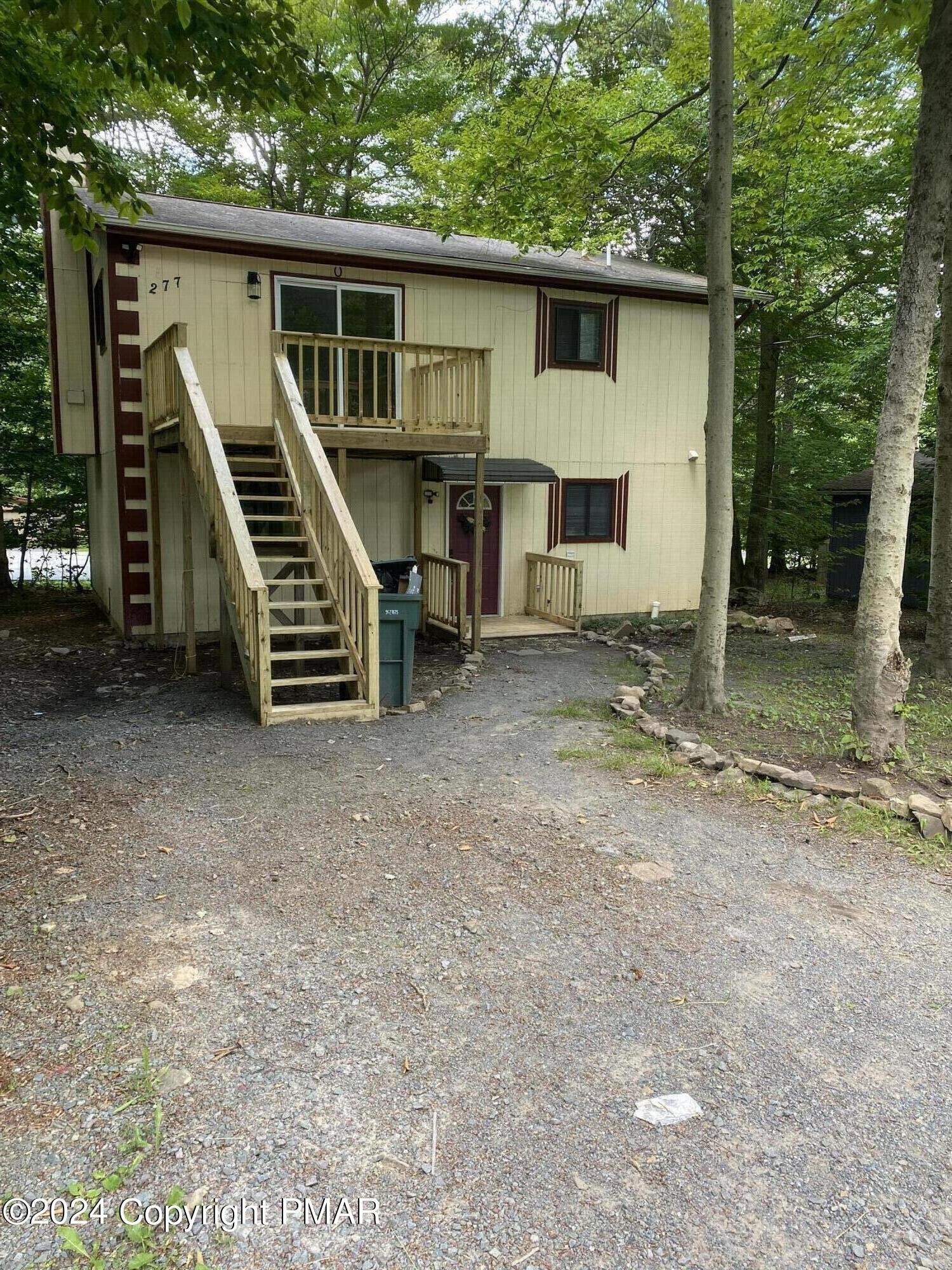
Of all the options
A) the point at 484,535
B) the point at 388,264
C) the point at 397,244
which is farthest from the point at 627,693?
the point at 397,244

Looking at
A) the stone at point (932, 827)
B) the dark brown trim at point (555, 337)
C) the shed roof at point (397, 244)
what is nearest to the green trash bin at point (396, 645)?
the stone at point (932, 827)

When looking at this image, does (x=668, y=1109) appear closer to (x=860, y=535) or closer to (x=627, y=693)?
(x=627, y=693)

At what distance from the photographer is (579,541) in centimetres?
1362

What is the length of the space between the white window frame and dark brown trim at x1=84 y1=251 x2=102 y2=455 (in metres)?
2.89

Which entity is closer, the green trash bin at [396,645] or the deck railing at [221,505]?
the deck railing at [221,505]

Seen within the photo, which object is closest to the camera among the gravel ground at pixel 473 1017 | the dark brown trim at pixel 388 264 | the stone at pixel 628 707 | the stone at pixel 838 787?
the gravel ground at pixel 473 1017

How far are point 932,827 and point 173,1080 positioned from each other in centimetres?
454

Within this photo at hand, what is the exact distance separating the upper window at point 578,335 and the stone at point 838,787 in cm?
876

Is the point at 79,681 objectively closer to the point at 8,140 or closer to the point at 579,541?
the point at 8,140

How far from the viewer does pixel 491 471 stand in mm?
11633

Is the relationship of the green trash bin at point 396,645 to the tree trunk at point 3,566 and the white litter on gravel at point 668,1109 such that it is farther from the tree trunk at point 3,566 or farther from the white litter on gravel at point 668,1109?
the tree trunk at point 3,566

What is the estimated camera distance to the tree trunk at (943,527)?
30.6ft

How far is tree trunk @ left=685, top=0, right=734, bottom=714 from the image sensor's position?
7.14 m

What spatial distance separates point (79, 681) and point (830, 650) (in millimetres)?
9467
